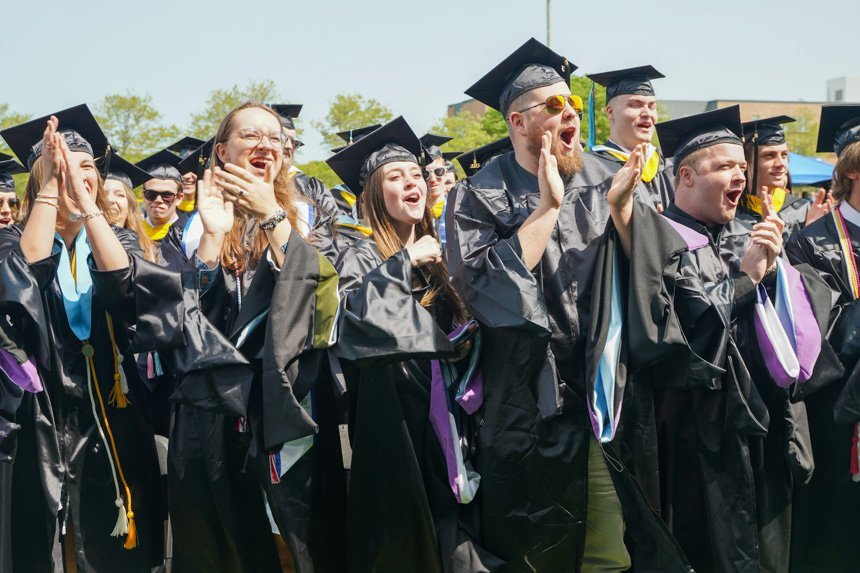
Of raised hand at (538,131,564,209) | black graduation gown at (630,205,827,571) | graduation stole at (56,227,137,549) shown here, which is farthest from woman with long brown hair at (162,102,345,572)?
black graduation gown at (630,205,827,571)

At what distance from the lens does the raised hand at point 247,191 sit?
3.70m

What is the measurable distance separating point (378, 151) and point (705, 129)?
1.58 metres

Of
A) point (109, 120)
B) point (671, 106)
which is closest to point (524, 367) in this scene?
point (109, 120)

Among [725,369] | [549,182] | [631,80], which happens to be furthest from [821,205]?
[549,182]

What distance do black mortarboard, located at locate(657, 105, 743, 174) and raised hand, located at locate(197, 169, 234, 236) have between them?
2126mm

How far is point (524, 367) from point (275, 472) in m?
1.09

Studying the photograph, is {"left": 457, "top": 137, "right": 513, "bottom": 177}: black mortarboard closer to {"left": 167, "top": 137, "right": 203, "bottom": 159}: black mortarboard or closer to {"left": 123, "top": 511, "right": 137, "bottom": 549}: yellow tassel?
{"left": 167, "top": 137, "right": 203, "bottom": 159}: black mortarboard

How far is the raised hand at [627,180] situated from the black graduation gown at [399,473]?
875mm

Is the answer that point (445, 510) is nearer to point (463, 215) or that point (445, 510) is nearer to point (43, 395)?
point (463, 215)

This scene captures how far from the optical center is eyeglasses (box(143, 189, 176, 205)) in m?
7.66

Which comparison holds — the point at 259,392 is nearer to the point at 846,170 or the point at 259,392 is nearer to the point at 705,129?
the point at 705,129

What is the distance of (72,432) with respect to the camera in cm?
408

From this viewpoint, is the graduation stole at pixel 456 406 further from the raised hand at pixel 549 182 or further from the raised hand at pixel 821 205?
the raised hand at pixel 821 205

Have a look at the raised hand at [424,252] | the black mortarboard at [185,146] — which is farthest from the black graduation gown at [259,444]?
the black mortarboard at [185,146]
